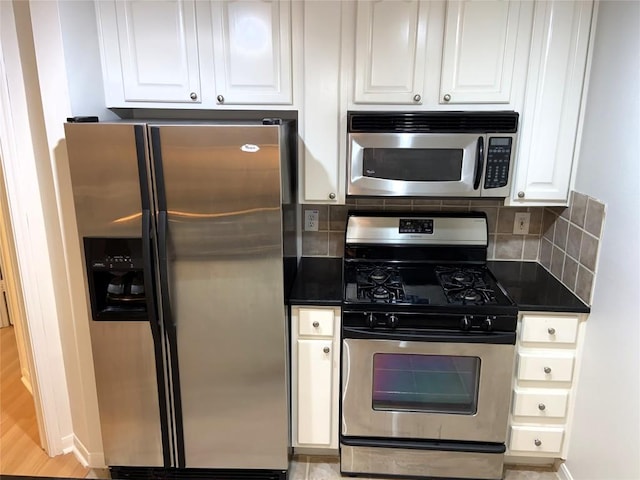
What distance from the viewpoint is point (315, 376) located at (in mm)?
2184

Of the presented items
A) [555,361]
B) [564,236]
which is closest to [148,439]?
[555,361]

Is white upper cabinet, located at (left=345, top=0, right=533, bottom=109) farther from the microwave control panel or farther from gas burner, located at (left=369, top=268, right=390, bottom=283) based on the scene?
gas burner, located at (left=369, top=268, right=390, bottom=283)

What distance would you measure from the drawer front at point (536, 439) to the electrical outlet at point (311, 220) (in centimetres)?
142

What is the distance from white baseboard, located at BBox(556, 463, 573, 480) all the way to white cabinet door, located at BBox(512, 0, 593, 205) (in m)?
1.28

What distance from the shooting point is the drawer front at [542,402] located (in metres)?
2.16

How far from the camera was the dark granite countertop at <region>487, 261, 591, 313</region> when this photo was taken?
6.71 feet

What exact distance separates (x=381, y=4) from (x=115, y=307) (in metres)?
1.73

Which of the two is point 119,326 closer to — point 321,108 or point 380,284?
point 380,284

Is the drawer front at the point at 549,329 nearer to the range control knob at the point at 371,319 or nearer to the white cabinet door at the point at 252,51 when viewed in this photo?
the range control knob at the point at 371,319

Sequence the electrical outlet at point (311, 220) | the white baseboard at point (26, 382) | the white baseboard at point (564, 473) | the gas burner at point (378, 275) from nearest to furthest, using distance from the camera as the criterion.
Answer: the white baseboard at point (564, 473) → the gas burner at point (378, 275) → the electrical outlet at point (311, 220) → the white baseboard at point (26, 382)

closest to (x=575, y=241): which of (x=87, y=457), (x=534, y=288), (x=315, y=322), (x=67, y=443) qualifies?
(x=534, y=288)

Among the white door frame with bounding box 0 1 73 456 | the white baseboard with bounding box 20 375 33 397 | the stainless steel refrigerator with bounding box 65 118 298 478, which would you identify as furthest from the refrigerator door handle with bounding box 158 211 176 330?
the white baseboard with bounding box 20 375 33 397

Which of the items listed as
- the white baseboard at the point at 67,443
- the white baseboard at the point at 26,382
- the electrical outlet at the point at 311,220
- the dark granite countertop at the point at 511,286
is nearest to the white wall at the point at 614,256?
the dark granite countertop at the point at 511,286

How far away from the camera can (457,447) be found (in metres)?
2.17
